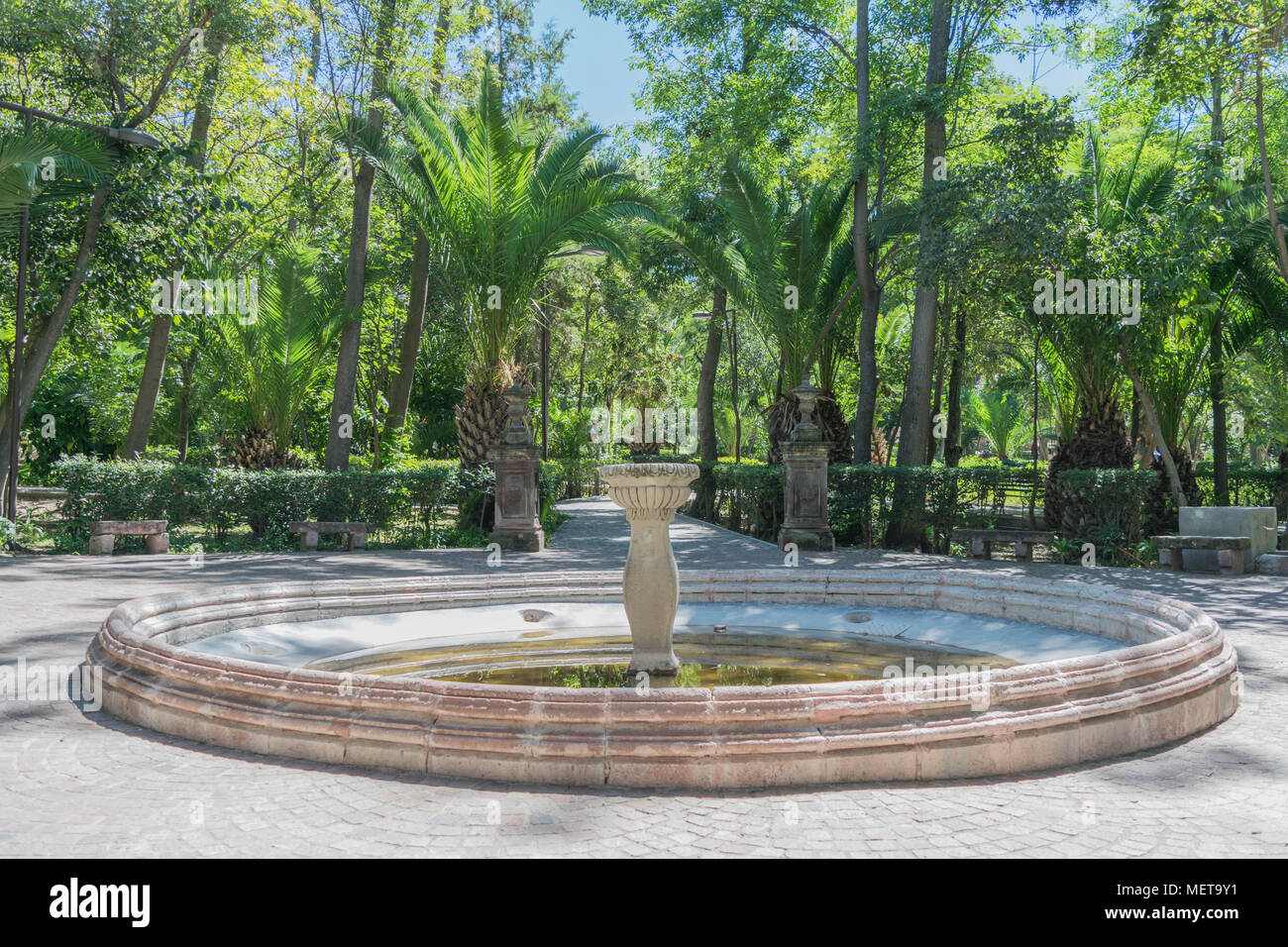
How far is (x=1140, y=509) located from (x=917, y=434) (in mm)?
3814

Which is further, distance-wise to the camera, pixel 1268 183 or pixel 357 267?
pixel 357 267

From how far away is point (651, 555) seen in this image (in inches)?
247

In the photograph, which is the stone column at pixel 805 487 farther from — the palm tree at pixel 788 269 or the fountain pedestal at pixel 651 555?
the fountain pedestal at pixel 651 555

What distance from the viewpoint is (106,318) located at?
64.3 ft

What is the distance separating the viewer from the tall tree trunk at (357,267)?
57.4 feet

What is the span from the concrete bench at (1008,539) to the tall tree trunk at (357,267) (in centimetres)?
1105

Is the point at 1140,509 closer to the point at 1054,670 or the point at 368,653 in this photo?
the point at 1054,670

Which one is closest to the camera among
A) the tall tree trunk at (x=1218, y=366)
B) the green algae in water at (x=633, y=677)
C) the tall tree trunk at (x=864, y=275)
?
the green algae in water at (x=633, y=677)

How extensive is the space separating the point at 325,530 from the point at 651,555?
1076cm

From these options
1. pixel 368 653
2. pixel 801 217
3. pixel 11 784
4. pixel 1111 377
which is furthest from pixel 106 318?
pixel 1111 377

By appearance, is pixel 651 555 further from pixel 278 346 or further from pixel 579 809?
pixel 278 346

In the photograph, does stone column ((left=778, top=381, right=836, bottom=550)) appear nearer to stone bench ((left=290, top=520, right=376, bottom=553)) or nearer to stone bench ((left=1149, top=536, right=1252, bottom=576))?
stone bench ((left=1149, top=536, right=1252, bottom=576))

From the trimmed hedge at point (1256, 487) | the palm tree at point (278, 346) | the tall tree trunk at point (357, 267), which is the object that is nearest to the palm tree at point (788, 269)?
the tall tree trunk at point (357, 267)

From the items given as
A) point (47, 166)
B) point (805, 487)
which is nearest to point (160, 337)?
point (47, 166)
